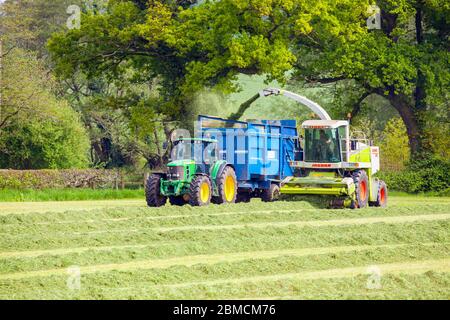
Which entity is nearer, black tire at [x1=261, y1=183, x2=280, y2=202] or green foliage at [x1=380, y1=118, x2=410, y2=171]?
black tire at [x1=261, y1=183, x2=280, y2=202]

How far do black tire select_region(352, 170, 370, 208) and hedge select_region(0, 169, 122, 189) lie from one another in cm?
1729

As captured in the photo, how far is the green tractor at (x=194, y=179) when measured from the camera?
30297mm

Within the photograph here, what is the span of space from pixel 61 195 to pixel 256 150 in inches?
383

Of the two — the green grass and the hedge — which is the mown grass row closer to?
the green grass

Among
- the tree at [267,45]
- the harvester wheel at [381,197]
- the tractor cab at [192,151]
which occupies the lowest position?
the harvester wheel at [381,197]

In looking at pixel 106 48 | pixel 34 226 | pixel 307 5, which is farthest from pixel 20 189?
pixel 34 226

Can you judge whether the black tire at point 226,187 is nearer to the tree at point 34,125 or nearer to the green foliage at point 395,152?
the tree at point 34,125

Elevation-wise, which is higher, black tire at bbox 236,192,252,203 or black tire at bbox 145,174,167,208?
black tire at bbox 145,174,167,208

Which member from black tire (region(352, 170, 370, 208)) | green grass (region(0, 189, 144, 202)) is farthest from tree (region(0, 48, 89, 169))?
black tire (region(352, 170, 370, 208))

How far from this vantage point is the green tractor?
30.3m

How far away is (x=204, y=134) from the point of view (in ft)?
109

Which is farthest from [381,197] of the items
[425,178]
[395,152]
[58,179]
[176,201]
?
[395,152]

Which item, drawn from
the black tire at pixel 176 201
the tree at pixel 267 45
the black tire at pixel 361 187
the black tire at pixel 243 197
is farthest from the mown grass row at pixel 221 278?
the tree at pixel 267 45

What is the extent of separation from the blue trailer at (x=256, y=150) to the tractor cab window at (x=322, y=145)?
163 centimetres
